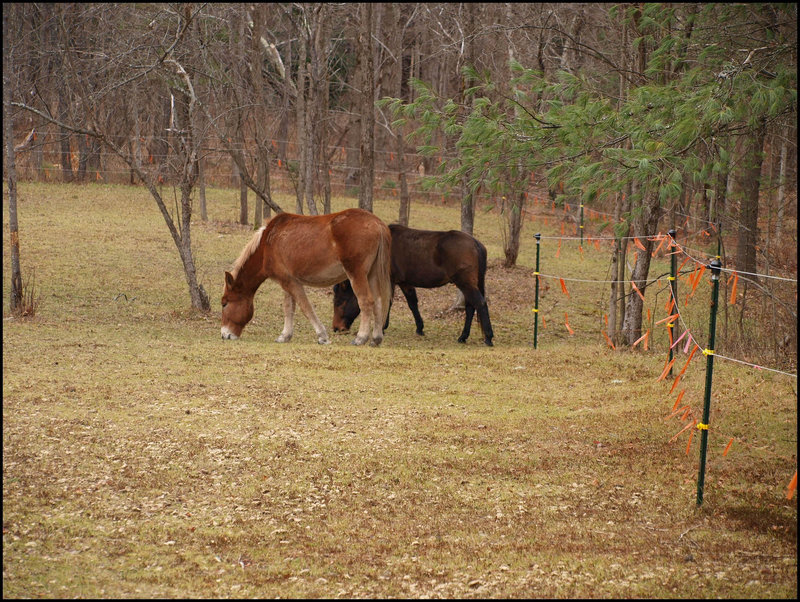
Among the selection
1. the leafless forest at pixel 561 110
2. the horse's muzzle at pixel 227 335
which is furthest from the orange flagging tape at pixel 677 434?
the horse's muzzle at pixel 227 335

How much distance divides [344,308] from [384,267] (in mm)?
1248

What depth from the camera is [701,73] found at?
690 cm

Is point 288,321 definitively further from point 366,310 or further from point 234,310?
point 366,310

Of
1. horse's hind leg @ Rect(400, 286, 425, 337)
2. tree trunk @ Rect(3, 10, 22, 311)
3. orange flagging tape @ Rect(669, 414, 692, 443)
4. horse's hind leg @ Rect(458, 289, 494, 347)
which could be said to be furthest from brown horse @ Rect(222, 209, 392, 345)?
orange flagging tape @ Rect(669, 414, 692, 443)

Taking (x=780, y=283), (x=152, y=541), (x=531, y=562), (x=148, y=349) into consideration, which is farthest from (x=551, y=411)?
(x=780, y=283)

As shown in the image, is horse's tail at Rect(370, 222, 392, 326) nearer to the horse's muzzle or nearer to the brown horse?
the brown horse

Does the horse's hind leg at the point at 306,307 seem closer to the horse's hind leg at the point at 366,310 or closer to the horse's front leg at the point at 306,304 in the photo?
the horse's front leg at the point at 306,304

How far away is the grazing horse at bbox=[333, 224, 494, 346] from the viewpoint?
1171cm

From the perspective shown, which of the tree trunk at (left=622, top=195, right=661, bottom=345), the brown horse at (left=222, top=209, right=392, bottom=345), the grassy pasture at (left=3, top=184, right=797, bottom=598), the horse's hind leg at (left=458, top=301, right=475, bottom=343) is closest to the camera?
the grassy pasture at (left=3, top=184, right=797, bottom=598)

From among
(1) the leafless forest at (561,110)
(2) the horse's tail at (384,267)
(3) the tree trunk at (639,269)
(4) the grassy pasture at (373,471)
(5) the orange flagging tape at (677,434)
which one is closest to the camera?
(4) the grassy pasture at (373,471)

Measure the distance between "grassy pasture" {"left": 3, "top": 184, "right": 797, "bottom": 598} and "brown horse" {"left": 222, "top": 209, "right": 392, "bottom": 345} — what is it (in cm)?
39

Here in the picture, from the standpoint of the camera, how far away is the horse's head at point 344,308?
40.2 ft

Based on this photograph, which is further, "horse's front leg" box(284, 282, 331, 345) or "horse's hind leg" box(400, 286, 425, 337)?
"horse's hind leg" box(400, 286, 425, 337)

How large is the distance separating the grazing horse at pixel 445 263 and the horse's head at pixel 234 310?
62.5 inches
